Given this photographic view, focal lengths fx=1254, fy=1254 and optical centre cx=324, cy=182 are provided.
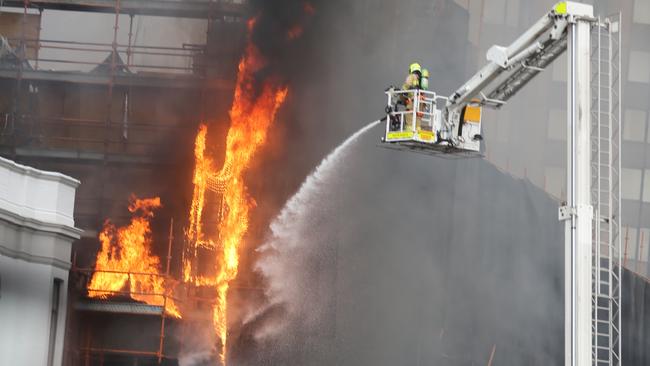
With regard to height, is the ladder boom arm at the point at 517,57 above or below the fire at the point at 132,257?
above

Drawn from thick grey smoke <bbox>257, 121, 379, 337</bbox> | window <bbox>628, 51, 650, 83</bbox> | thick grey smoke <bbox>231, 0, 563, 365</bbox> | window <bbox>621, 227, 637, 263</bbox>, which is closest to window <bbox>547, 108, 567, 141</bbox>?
thick grey smoke <bbox>231, 0, 563, 365</bbox>

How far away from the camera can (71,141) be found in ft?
120

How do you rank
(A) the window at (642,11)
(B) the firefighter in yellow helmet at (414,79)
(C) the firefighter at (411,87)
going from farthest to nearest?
(A) the window at (642,11) → (B) the firefighter in yellow helmet at (414,79) → (C) the firefighter at (411,87)

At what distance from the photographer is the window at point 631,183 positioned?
1858 inches

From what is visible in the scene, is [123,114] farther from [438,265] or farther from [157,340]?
[438,265]

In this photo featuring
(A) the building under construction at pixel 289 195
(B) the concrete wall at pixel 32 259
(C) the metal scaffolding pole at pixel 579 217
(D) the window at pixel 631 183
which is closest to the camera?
(C) the metal scaffolding pole at pixel 579 217

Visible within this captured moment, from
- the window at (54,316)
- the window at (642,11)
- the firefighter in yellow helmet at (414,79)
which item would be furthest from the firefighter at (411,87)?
the window at (642,11)

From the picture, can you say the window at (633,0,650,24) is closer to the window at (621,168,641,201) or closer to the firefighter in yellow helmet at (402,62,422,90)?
the window at (621,168,641,201)

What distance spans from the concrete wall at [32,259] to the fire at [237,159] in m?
5.76

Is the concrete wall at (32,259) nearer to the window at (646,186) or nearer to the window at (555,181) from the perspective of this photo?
the window at (555,181)

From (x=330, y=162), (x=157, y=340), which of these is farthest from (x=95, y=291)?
(x=330, y=162)

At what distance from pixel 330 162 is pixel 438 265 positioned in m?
4.18

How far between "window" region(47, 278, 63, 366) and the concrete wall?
2cm

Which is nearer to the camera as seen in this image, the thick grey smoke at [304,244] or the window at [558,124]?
the thick grey smoke at [304,244]
